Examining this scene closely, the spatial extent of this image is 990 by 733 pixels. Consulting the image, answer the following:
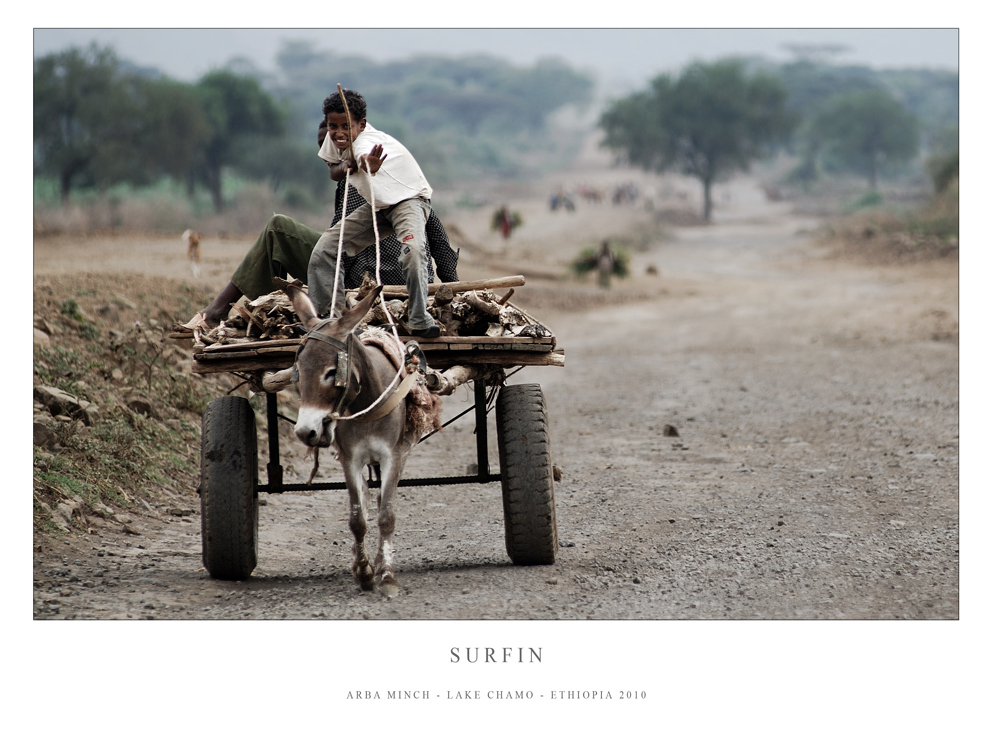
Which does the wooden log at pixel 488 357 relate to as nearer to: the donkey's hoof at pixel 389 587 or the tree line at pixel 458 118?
the donkey's hoof at pixel 389 587

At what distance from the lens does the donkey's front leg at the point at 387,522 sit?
4633mm

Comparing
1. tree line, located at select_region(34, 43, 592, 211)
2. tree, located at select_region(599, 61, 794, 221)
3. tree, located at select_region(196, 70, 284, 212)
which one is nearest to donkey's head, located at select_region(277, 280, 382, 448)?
tree line, located at select_region(34, 43, 592, 211)

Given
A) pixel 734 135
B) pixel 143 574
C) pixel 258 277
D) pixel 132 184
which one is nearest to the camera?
pixel 143 574

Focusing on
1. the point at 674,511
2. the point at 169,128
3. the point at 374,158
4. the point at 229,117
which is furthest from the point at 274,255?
the point at 229,117

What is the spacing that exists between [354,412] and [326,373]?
40 cm

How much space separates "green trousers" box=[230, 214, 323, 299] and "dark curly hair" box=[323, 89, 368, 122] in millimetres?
862

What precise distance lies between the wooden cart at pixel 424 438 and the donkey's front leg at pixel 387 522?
48 centimetres

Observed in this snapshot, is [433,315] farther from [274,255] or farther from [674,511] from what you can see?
[674,511]

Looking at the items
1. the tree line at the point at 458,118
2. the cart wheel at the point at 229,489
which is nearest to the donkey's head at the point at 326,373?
the cart wheel at the point at 229,489

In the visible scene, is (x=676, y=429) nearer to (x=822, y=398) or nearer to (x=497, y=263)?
(x=822, y=398)

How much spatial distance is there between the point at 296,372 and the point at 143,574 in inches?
72.2

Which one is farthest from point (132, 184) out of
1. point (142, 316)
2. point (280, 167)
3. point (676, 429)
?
point (676, 429)

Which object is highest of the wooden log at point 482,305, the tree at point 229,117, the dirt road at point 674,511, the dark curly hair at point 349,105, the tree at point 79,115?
the tree at point 229,117

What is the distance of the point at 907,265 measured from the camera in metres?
25.7
